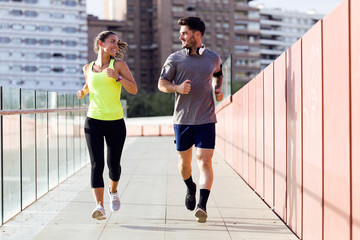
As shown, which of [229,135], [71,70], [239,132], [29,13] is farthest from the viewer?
[71,70]

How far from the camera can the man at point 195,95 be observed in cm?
500

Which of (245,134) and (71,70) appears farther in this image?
(71,70)

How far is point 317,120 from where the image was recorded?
12.6ft

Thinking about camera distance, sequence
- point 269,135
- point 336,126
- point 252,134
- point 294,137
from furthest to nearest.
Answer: point 252,134 → point 269,135 → point 294,137 → point 336,126

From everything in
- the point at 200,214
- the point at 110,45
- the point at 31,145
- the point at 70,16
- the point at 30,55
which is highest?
the point at 70,16

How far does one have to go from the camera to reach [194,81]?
4996mm

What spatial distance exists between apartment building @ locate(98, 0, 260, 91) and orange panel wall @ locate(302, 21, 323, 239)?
88328mm

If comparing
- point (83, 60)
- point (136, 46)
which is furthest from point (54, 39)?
point (136, 46)

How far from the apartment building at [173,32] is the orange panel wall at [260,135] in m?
85.4

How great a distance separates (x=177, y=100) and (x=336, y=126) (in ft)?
6.70

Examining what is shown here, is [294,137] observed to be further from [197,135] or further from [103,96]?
[103,96]

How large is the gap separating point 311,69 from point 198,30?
1.50m

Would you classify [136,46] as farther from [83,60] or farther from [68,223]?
[68,223]

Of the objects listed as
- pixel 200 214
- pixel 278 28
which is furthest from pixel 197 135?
pixel 278 28
